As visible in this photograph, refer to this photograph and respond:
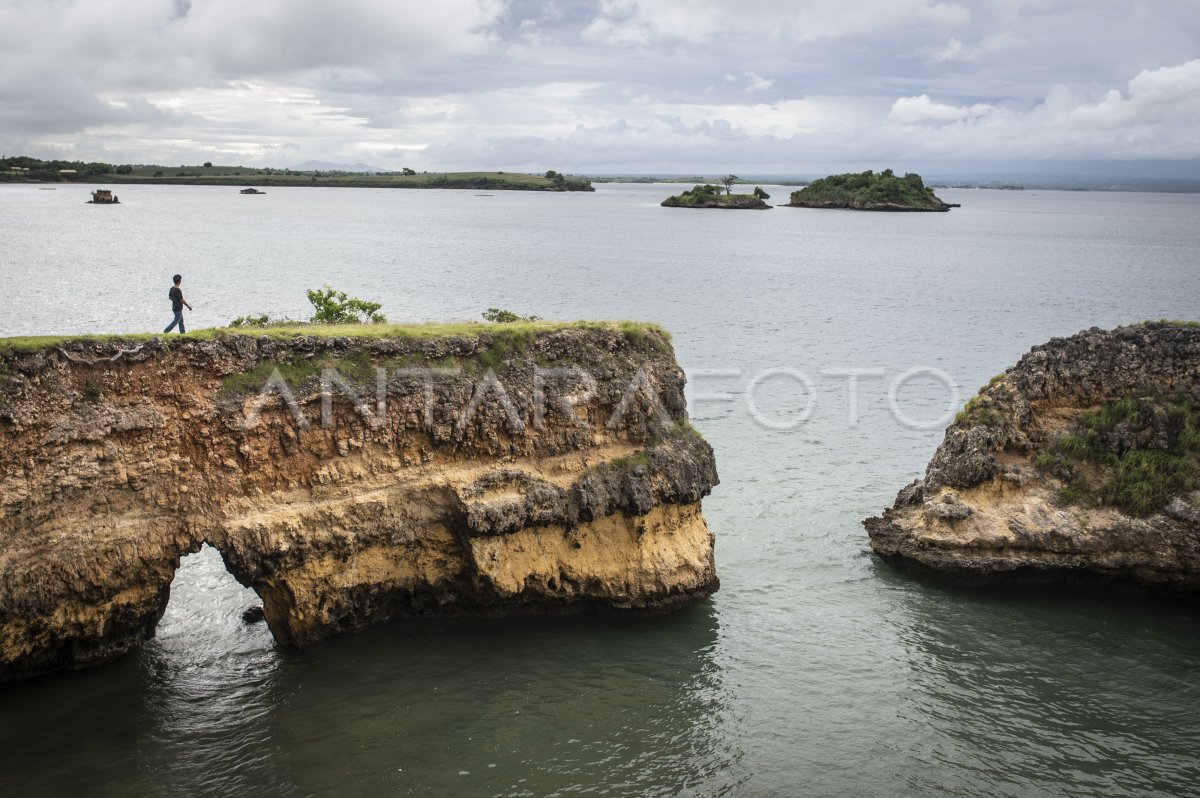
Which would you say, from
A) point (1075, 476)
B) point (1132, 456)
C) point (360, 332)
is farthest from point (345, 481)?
point (1132, 456)

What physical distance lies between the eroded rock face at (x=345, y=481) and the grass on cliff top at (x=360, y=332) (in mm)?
178

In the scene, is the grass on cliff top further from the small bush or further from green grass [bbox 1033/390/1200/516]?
green grass [bbox 1033/390/1200/516]

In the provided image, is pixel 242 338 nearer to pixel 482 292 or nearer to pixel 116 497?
pixel 116 497

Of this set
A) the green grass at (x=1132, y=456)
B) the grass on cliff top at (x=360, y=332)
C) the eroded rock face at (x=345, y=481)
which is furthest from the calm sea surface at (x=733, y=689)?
the grass on cliff top at (x=360, y=332)

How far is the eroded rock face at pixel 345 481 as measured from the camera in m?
18.4

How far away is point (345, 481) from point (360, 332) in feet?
12.0

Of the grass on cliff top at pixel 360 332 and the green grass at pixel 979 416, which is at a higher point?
the grass on cliff top at pixel 360 332

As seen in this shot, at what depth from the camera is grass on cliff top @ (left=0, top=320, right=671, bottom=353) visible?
61.3 ft

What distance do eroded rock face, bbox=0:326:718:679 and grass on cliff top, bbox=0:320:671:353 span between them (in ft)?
0.58

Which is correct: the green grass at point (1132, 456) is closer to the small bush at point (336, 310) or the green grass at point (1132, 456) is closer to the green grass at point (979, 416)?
the green grass at point (979, 416)

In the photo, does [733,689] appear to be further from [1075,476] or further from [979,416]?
[1075,476]

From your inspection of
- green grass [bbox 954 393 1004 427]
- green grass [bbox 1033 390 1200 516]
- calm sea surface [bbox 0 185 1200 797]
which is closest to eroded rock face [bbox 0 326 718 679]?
calm sea surface [bbox 0 185 1200 797]

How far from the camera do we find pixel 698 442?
23.8 m

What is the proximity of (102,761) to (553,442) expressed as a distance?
11.4 metres
